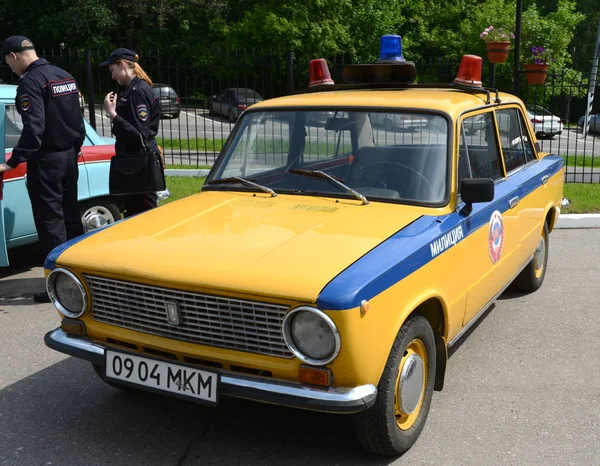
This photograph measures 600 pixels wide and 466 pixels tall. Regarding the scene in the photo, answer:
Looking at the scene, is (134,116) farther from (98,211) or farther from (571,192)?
(571,192)

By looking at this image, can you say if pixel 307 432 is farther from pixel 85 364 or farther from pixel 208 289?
pixel 85 364

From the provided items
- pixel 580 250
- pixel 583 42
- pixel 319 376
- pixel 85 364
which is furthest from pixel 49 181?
pixel 583 42

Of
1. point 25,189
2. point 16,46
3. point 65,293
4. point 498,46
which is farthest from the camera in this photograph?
point 498,46

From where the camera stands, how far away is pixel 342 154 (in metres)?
4.48

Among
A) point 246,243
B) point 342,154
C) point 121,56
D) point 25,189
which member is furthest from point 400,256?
point 25,189

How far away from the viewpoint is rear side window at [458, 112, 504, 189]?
4.43m

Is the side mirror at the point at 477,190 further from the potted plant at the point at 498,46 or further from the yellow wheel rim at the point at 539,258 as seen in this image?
the potted plant at the point at 498,46

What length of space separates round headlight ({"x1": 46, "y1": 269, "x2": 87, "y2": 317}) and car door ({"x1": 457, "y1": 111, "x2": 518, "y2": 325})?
210 centimetres

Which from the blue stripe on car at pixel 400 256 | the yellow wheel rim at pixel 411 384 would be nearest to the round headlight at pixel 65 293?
the blue stripe on car at pixel 400 256

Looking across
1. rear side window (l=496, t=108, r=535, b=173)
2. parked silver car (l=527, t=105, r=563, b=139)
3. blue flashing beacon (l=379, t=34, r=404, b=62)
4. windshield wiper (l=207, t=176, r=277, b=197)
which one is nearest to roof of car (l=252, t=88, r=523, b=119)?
rear side window (l=496, t=108, r=535, b=173)

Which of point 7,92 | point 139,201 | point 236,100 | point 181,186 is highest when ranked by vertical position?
point 7,92

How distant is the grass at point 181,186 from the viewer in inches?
405

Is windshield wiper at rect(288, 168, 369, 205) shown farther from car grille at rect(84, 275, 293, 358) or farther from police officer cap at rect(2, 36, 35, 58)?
police officer cap at rect(2, 36, 35, 58)

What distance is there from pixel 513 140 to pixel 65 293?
11.6ft
